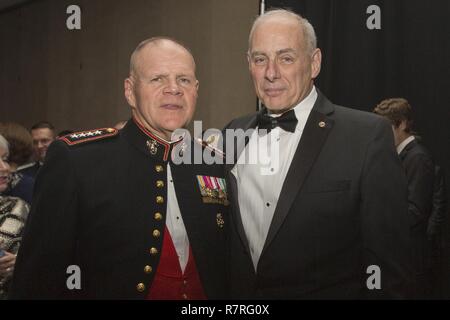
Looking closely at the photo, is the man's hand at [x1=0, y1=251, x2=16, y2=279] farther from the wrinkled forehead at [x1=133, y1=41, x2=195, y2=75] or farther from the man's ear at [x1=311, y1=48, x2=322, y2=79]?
the man's ear at [x1=311, y1=48, x2=322, y2=79]

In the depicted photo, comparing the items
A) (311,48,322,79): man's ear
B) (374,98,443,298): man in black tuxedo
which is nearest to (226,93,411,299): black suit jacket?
(311,48,322,79): man's ear

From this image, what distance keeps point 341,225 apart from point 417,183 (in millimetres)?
1757

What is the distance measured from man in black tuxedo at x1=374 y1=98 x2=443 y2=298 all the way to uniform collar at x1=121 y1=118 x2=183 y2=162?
2.01 m

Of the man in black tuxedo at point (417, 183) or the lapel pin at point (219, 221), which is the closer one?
the lapel pin at point (219, 221)

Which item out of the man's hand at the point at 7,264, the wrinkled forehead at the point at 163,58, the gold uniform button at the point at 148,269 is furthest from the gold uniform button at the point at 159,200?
the man's hand at the point at 7,264

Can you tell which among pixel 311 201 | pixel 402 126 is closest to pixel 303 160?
pixel 311 201

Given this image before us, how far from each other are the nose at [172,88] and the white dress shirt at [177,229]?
0.35 m

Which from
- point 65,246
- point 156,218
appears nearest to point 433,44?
point 156,218

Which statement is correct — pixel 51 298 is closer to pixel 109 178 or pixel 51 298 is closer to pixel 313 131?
pixel 109 178

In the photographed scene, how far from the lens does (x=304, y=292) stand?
2.10 metres

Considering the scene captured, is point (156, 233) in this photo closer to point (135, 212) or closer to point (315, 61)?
point (135, 212)

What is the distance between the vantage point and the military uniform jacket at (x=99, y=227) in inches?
76.6

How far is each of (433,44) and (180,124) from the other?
2400 mm

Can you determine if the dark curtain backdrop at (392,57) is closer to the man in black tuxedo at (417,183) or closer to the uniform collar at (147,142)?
the man in black tuxedo at (417,183)
